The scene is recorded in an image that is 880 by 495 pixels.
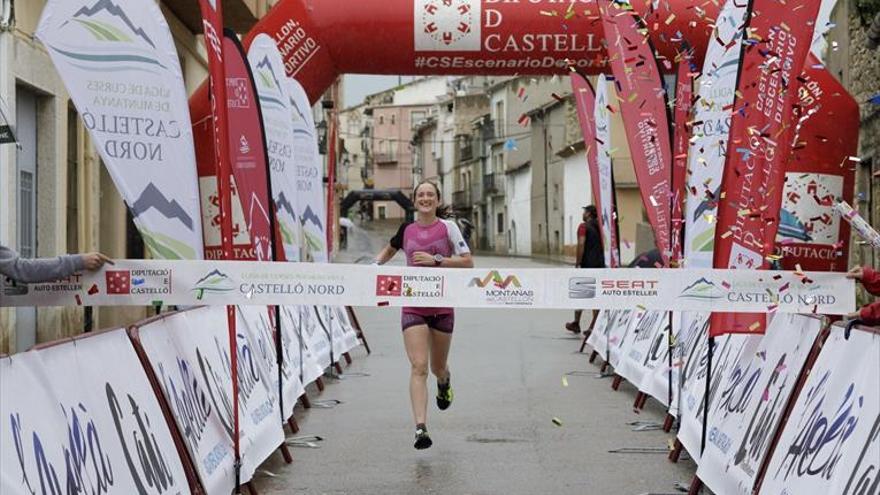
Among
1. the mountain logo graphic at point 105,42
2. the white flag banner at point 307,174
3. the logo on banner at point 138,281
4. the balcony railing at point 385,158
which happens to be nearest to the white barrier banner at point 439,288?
the logo on banner at point 138,281

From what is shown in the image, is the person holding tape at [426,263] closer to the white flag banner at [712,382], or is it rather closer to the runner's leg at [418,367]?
the runner's leg at [418,367]

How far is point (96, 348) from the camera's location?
5.28 meters

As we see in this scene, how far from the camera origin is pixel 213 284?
6656 mm

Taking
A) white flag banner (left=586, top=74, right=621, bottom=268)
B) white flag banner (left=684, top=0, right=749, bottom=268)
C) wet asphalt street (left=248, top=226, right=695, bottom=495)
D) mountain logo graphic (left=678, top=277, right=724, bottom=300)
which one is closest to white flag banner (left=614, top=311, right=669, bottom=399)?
wet asphalt street (left=248, top=226, right=695, bottom=495)

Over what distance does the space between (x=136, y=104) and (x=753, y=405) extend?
3.77 m

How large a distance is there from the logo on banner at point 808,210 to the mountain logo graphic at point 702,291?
232 cm

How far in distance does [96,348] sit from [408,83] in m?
114

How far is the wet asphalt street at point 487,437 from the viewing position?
7.76 m

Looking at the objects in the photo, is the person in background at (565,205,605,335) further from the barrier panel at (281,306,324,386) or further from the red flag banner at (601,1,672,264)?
the red flag banner at (601,1,672,264)

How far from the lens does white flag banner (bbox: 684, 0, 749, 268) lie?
24.8 feet

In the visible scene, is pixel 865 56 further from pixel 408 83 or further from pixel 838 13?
pixel 408 83

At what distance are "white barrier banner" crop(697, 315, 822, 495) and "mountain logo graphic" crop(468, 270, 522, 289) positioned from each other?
135 cm

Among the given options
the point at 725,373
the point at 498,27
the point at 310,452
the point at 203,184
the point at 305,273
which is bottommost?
the point at 310,452

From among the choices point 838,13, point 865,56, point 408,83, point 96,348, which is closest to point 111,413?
point 96,348
